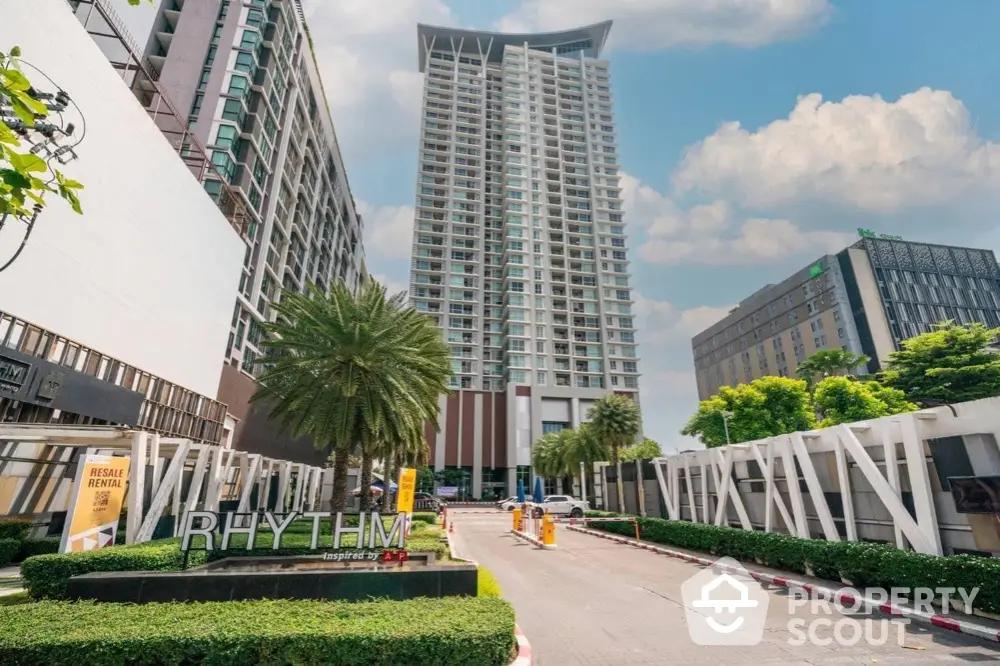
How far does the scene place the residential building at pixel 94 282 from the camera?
57.7ft

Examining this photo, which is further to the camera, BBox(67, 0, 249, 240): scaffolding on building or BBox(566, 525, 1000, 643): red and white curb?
BBox(67, 0, 249, 240): scaffolding on building

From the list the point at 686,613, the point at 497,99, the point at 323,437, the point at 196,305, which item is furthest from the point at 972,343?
the point at 497,99

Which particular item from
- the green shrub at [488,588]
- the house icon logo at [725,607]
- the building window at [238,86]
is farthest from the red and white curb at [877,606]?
the building window at [238,86]

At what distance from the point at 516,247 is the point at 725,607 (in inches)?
3032

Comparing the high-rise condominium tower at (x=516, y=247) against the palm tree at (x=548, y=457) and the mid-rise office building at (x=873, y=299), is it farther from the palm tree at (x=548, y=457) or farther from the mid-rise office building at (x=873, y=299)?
the mid-rise office building at (x=873, y=299)

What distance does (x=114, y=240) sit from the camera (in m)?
22.6

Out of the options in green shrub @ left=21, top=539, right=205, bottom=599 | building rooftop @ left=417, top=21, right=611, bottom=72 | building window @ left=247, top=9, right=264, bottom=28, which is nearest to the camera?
green shrub @ left=21, top=539, right=205, bottom=599

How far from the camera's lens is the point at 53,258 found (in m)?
18.9

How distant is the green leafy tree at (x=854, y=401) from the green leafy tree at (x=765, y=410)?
6.17 feet

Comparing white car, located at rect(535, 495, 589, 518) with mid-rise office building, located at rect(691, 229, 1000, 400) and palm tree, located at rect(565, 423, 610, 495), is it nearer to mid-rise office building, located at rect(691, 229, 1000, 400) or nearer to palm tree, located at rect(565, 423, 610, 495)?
palm tree, located at rect(565, 423, 610, 495)

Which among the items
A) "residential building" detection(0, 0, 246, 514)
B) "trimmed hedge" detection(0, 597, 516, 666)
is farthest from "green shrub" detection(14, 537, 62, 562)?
"trimmed hedge" detection(0, 597, 516, 666)

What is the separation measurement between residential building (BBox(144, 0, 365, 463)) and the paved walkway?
106 ft

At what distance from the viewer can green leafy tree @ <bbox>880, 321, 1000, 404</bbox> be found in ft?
129

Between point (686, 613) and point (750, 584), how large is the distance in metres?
4.56
